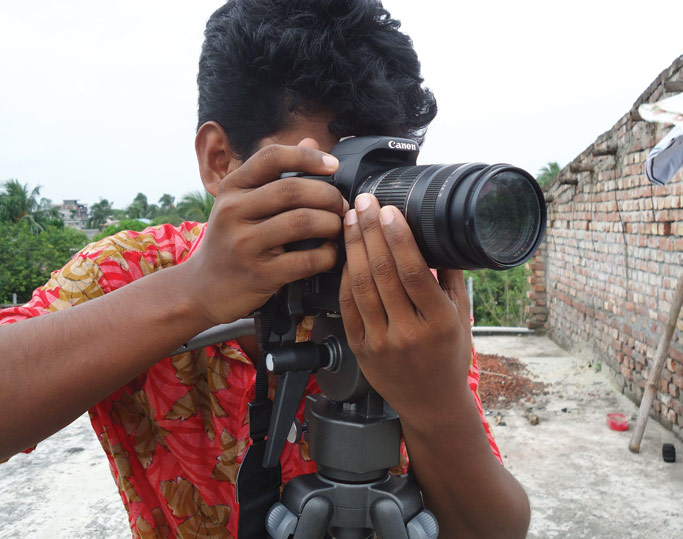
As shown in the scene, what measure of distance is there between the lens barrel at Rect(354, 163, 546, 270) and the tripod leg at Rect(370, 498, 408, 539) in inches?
13.6

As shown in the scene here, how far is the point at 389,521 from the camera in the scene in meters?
0.76

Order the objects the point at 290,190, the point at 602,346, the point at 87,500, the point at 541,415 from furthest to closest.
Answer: the point at 602,346 → the point at 541,415 → the point at 87,500 → the point at 290,190

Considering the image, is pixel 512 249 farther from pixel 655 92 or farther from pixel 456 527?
pixel 655 92

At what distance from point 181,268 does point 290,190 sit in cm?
20

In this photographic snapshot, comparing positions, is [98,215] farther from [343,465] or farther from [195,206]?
[343,465]

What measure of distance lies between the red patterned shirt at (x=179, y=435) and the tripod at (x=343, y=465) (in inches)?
11.1

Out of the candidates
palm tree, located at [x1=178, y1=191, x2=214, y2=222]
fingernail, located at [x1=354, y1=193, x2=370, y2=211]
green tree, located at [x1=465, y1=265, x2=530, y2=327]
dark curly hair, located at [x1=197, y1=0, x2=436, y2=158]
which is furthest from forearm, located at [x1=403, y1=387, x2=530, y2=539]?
palm tree, located at [x1=178, y1=191, x2=214, y2=222]

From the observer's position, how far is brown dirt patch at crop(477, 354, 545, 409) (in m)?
4.33

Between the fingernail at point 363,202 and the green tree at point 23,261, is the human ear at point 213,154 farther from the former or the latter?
the green tree at point 23,261

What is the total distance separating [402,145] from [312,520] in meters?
0.58

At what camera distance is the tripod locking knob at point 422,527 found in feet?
2.52

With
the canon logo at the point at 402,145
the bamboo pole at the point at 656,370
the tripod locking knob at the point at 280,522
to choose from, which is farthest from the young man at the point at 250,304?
the bamboo pole at the point at 656,370

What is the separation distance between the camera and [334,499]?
80cm

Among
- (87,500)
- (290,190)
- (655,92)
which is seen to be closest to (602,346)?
(655,92)
